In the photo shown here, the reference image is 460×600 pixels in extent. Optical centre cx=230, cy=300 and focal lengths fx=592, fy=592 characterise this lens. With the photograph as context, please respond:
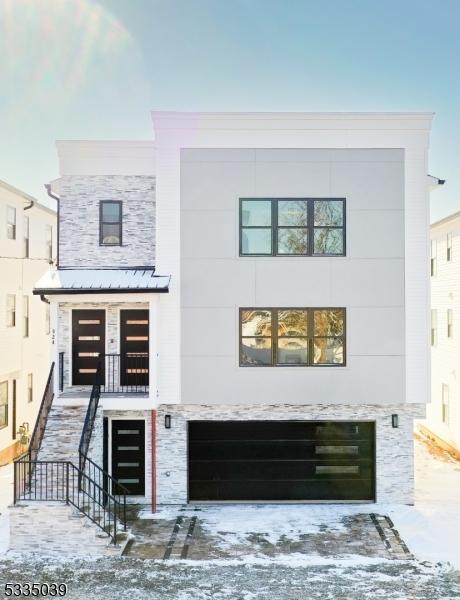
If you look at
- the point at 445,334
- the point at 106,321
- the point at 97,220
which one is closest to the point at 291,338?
the point at 106,321

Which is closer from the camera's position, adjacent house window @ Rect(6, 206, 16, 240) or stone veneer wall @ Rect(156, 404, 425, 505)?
stone veneer wall @ Rect(156, 404, 425, 505)

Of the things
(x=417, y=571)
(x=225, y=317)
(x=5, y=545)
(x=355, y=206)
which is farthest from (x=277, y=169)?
(x=5, y=545)

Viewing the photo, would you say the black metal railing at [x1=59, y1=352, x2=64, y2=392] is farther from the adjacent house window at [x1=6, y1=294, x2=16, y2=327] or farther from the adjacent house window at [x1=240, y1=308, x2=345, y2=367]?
the adjacent house window at [x1=6, y1=294, x2=16, y2=327]

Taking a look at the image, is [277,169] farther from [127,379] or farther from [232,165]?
[127,379]

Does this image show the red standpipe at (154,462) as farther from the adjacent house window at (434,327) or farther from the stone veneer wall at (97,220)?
the adjacent house window at (434,327)

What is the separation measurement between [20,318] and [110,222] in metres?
8.48

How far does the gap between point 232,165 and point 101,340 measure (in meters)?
5.88

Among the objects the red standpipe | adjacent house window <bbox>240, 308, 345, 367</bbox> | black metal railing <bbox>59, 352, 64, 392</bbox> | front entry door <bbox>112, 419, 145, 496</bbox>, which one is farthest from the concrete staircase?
adjacent house window <bbox>240, 308, 345, 367</bbox>

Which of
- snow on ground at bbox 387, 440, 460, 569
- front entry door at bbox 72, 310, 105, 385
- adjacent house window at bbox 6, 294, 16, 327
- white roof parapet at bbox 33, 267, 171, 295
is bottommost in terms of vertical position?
snow on ground at bbox 387, 440, 460, 569

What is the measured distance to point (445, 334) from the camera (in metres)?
23.2

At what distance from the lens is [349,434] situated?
1562 centimetres

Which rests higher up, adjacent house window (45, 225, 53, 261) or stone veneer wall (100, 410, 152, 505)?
adjacent house window (45, 225, 53, 261)

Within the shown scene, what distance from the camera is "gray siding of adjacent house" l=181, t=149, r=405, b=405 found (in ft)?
49.9

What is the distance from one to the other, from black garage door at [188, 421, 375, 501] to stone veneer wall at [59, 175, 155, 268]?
16.3 feet
